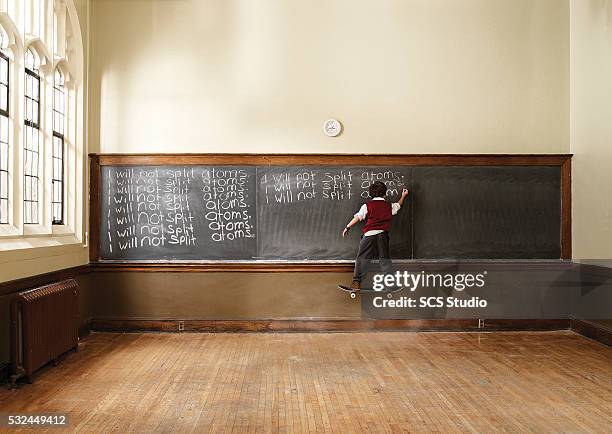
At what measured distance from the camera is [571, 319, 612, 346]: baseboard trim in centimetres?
583

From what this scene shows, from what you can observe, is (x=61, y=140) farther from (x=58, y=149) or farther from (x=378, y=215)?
(x=378, y=215)

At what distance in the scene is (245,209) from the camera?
21.0 feet

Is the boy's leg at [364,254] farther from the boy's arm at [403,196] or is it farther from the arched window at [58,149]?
the arched window at [58,149]

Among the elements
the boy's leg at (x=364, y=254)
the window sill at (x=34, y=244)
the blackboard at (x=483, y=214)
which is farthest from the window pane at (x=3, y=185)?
the blackboard at (x=483, y=214)

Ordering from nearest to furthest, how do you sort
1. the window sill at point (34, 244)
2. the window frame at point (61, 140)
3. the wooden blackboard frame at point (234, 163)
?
the window sill at point (34, 244)
the window frame at point (61, 140)
the wooden blackboard frame at point (234, 163)

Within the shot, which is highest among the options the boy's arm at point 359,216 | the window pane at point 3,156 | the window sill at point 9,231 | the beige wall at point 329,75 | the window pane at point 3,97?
the beige wall at point 329,75

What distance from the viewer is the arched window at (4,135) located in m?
4.70

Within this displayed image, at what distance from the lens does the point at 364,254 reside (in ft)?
20.7

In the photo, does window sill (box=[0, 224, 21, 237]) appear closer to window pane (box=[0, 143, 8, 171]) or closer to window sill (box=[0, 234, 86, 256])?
window sill (box=[0, 234, 86, 256])

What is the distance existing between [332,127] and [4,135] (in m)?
3.21

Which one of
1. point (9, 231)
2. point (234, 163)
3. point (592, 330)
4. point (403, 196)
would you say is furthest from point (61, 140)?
point (592, 330)

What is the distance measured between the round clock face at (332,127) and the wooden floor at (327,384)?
2.19 m

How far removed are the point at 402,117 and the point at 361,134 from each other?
0.49 metres

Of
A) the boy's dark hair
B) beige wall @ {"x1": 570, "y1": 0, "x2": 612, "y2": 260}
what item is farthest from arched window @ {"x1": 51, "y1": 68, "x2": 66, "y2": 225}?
beige wall @ {"x1": 570, "y1": 0, "x2": 612, "y2": 260}
